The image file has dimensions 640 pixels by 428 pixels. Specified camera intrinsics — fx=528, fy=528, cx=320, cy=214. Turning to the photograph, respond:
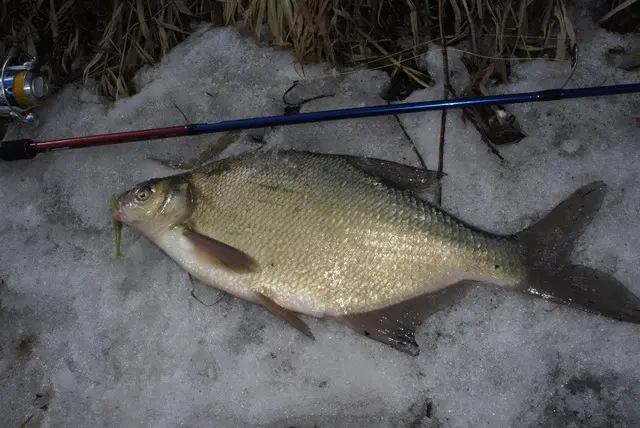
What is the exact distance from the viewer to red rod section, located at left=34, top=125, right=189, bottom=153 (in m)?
2.74

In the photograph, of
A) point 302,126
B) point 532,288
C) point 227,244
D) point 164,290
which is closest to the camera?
point 532,288

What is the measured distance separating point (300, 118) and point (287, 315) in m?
0.97

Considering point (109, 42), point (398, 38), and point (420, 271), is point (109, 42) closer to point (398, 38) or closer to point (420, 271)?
point (398, 38)

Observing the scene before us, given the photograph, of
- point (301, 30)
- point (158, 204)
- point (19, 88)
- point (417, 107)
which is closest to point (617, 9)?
point (417, 107)

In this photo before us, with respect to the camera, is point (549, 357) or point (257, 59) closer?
point (549, 357)

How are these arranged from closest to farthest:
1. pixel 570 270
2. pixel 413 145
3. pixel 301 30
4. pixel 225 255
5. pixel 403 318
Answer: pixel 570 270, pixel 403 318, pixel 225 255, pixel 413 145, pixel 301 30

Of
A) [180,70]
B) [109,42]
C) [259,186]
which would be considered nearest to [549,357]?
[259,186]

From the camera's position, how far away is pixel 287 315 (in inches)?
96.1

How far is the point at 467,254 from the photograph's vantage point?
7.57 feet

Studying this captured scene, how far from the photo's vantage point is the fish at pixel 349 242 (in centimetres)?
228

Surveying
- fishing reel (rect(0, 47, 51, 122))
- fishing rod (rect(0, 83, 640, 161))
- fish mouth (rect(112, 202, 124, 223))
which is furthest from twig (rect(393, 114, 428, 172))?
fishing reel (rect(0, 47, 51, 122))

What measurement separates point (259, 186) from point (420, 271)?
2.86 feet

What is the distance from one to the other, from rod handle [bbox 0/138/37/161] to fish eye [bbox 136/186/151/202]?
2.29 ft

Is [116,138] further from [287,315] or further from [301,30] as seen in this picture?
[287,315]
